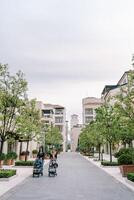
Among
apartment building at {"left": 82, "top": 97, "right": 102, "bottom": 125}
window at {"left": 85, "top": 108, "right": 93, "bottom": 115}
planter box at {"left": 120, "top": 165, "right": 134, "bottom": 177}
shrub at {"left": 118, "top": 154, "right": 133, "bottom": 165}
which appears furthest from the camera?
window at {"left": 85, "top": 108, "right": 93, "bottom": 115}

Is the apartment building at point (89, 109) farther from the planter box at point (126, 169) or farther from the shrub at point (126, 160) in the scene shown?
the planter box at point (126, 169)

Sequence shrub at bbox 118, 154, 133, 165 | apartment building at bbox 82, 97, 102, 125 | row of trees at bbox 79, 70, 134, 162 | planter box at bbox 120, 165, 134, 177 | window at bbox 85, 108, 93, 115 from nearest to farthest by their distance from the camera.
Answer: row of trees at bbox 79, 70, 134, 162, planter box at bbox 120, 165, 134, 177, shrub at bbox 118, 154, 133, 165, apartment building at bbox 82, 97, 102, 125, window at bbox 85, 108, 93, 115

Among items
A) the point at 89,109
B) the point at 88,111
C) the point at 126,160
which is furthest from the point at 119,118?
the point at 89,109

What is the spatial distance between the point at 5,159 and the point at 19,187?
20.4m

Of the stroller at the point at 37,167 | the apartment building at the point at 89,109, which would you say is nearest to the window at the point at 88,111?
the apartment building at the point at 89,109

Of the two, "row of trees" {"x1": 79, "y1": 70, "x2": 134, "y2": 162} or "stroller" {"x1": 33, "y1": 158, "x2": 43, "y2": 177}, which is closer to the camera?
Result: "row of trees" {"x1": 79, "y1": 70, "x2": 134, "y2": 162}

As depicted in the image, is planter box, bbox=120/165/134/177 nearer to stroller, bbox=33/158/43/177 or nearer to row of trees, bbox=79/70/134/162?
row of trees, bbox=79/70/134/162

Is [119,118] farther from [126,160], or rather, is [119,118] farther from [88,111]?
Result: [88,111]

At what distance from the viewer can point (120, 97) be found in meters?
23.6

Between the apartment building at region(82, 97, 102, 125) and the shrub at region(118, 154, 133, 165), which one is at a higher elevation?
the apartment building at region(82, 97, 102, 125)

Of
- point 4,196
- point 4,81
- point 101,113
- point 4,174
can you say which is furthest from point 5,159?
point 4,196

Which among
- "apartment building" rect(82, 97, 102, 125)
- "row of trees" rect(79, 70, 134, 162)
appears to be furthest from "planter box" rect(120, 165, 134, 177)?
"apartment building" rect(82, 97, 102, 125)

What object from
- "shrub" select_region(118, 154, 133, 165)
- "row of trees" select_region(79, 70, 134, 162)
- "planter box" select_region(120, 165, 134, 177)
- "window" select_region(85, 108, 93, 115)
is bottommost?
"planter box" select_region(120, 165, 134, 177)

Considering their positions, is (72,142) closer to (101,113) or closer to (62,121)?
(62,121)
